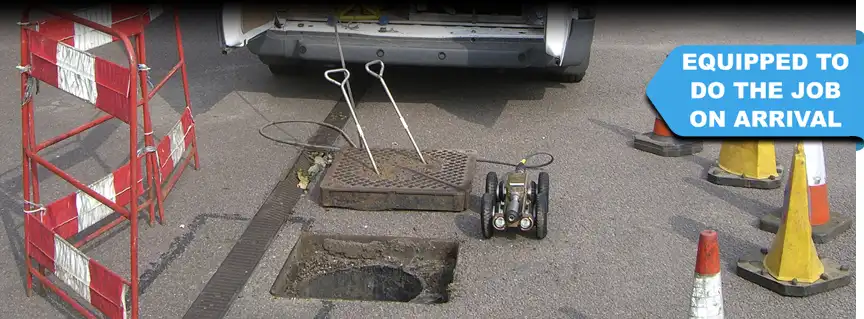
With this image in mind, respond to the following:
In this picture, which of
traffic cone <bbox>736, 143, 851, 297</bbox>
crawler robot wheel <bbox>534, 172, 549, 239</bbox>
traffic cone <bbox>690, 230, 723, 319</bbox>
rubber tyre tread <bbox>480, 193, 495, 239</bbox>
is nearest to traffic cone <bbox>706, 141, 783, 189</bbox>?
traffic cone <bbox>736, 143, 851, 297</bbox>

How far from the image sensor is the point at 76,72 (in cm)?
456

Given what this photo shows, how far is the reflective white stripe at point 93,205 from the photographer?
509 cm

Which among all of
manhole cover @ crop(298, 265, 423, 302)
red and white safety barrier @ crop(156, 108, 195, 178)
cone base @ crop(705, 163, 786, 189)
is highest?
red and white safety barrier @ crop(156, 108, 195, 178)

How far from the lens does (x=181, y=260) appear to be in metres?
5.31

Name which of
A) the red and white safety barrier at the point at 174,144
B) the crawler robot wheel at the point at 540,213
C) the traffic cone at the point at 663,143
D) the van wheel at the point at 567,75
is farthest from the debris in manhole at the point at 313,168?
the van wheel at the point at 567,75

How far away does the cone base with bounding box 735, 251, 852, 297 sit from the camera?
15.8ft

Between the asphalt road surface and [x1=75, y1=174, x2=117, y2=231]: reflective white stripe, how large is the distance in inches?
9.4

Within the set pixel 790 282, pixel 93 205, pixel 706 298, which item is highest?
pixel 93 205

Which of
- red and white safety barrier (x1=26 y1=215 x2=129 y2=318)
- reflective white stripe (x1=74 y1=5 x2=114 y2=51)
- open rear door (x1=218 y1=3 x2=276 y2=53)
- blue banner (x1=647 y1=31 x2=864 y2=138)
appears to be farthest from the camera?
open rear door (x1=218 y1=3 x2=276 y2=53)

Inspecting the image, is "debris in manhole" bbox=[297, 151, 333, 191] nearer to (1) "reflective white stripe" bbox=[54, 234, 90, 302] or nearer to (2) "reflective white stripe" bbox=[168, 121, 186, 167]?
(2) "reflective white stripe" bbox=[168, 121, 186, 167]

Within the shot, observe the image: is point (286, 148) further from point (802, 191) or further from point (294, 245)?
point (802, 191)

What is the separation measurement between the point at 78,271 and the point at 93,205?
785 mm

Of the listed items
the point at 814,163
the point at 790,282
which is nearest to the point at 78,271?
the point at 790,282

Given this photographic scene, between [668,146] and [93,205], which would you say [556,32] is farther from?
[93,205]
